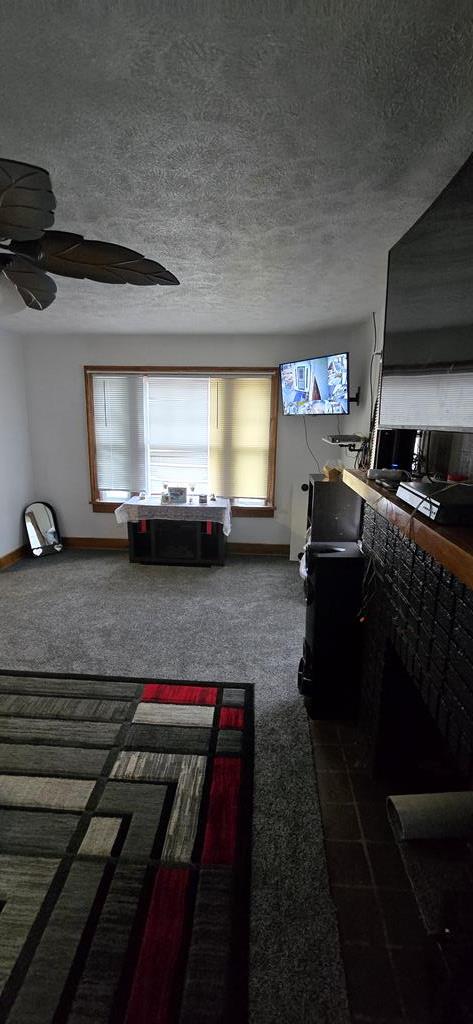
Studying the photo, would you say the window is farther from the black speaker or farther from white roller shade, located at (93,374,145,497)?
the black speaker

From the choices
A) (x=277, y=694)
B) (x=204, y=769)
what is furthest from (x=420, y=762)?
(x=204, y=769)

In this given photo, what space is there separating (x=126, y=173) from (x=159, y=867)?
8.04 feet

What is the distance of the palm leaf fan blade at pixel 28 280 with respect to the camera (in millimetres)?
1433

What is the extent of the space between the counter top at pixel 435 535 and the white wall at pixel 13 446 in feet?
13.5

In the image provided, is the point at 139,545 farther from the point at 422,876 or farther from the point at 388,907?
the point at 422,876

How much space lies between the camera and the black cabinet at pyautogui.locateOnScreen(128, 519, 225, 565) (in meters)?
4.45

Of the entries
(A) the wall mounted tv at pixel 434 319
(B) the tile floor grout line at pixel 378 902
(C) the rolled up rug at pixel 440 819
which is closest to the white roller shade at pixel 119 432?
(A) the wall mounted tv at pixel 434 319

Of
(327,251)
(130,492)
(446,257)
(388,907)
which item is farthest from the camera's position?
(130,492)

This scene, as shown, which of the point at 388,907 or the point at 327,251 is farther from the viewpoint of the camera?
the point at 327,251

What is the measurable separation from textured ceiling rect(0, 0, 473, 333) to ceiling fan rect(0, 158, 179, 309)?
0.30 m

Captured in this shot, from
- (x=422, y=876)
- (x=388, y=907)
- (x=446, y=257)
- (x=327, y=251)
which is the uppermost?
(x=327, y=251)

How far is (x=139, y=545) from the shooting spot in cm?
457

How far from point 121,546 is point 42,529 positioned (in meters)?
0.89

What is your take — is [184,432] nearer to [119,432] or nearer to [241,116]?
[119,432]
